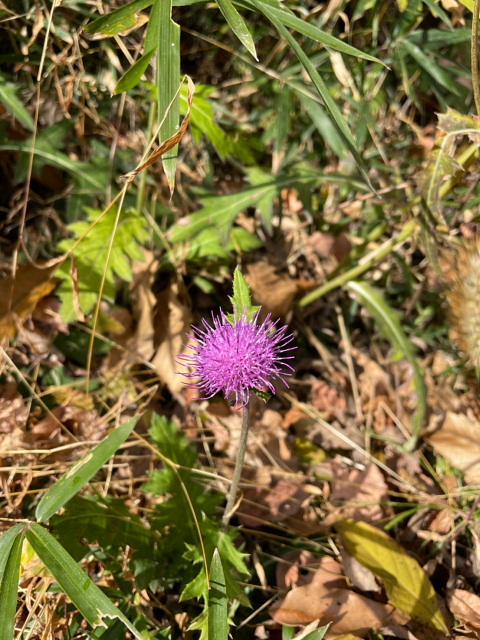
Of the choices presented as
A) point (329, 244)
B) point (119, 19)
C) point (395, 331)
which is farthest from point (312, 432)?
point (119, 19)

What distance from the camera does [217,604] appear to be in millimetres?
1699

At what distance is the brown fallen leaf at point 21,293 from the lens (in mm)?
2656

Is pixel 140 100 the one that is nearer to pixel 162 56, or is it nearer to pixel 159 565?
pixel 162 56

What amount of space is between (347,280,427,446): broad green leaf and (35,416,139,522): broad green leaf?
1439 mm

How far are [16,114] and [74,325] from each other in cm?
96

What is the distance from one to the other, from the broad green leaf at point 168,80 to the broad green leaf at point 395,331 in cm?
141

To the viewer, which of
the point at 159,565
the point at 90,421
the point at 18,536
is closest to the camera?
the point at 18,536

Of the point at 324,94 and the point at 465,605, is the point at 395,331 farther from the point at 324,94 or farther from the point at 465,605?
the point at 324,94

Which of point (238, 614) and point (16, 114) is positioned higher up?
point (16, 114)

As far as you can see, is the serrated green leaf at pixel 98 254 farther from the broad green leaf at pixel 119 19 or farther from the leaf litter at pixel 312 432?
the broad green leaf at pixel 119 19

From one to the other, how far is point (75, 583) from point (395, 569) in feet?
3.89

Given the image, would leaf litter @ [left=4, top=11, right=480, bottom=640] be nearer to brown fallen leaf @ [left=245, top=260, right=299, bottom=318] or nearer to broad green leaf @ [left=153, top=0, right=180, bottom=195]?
brown fallen leaf @ [left=245, top=260, right=299, bottom=318]

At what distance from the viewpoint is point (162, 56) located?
5.90 ft

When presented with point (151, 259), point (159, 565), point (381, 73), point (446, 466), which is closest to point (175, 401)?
point (151, 259)
